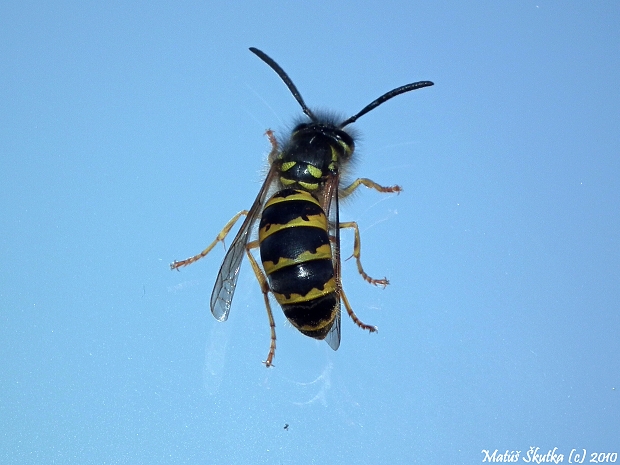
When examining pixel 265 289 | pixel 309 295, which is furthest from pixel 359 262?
pixel 309 295

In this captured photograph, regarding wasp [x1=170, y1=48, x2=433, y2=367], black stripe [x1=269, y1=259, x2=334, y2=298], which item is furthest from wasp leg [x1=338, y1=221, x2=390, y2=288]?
black stripe [x1=269, y1=259, x2=334, y2=298]

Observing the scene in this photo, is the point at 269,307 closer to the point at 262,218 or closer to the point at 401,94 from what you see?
the point at 262,218

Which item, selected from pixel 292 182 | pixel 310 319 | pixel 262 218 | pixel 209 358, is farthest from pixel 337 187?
pixel 209 358

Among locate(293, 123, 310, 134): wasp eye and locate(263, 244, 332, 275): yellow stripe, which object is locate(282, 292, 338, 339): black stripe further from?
locate(293, 123, 310, 134): wasp eye

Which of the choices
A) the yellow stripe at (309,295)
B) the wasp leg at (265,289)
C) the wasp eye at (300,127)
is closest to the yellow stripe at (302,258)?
the yellow stripe at (309,295)

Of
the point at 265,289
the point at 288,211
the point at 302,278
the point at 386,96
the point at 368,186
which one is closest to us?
the point at 302,278

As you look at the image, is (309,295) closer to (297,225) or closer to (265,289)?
(297,225)

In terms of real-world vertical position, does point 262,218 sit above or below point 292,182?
below
